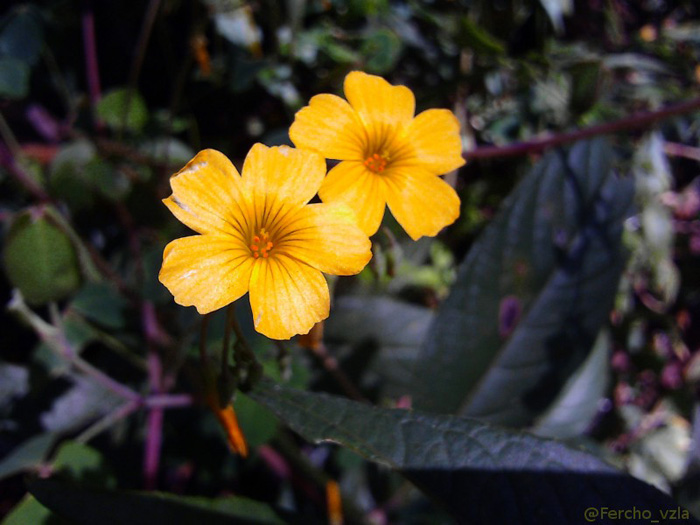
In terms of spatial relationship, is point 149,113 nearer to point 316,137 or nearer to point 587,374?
point 316,137

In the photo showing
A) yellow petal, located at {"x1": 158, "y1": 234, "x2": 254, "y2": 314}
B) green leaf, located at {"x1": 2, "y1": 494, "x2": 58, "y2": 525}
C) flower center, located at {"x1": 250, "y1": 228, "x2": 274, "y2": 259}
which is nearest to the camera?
yellow petal, located at {"x1": 158, "y1": 234, "x2": 254, "y2": 314}

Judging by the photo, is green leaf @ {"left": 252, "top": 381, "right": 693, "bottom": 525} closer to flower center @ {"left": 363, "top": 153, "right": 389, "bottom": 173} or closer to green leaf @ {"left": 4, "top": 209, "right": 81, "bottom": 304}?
flower center @ {"left": 363, "top": 153, "right": 389, "bottom": 173}

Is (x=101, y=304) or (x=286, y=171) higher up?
(x=286, y=171)

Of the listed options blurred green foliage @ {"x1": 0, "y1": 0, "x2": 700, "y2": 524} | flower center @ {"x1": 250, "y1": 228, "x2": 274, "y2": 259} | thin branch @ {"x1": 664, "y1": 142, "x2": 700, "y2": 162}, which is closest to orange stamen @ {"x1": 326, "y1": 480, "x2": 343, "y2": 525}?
blurred green foliage @ {"x1": 0, "y1": 0, "x2": 700, "y2": 524}

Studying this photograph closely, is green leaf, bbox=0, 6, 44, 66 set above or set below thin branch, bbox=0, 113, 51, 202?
above

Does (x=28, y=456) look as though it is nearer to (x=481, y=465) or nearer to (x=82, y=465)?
(x=82, y=465)

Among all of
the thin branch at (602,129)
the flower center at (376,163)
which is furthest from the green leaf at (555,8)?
the flower center at (376,163)

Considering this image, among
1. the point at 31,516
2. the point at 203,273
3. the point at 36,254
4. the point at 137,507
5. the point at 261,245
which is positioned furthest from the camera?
the point at 36,254

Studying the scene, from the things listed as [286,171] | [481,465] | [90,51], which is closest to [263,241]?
[286,171]
